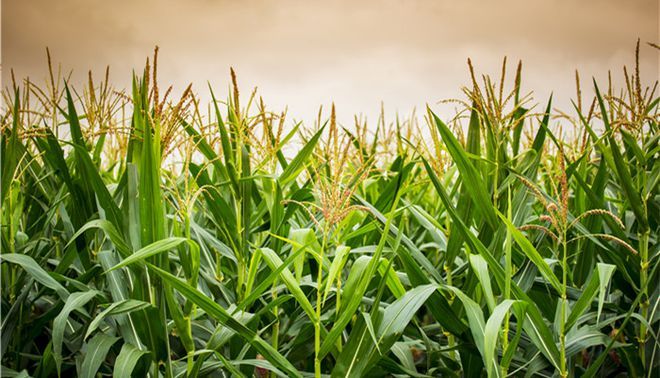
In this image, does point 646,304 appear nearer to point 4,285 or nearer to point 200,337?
point 200,337

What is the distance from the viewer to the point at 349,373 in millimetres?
1486

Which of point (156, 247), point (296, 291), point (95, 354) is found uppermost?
point (156, 247)

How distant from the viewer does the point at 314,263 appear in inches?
72.6

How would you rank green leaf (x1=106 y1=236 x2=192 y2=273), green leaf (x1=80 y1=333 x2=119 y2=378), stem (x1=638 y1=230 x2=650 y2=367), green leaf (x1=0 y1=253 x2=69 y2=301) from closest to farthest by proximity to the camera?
green leaf (x1=106 y1=236 x2=192 y2=273) < green leaf (x1=80 y1=333 x2=119 y2=378) < green leaf (x1=0 y1=253 x2=69 y2=301) < stem (x1=638 y1=230 x2=650 y2=367)

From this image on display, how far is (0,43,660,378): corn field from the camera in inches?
56.1

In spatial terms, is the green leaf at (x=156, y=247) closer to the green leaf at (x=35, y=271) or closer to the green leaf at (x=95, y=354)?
the green leaf at (x=95, y=354)

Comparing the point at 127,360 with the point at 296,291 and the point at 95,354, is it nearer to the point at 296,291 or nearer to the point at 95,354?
the point at 95,354

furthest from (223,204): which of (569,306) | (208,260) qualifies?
(569,306)

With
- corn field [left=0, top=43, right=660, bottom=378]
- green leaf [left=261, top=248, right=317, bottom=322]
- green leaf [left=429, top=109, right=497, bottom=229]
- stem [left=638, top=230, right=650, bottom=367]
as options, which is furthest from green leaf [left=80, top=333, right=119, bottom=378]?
stem [left=638, top=230, right=650, bottom=367]

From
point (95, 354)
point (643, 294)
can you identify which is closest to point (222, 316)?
point (95, 354)

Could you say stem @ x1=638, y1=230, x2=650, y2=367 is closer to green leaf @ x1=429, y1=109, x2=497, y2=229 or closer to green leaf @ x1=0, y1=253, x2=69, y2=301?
green leaf @ x1=429, y1=109, x2=497, y2=229

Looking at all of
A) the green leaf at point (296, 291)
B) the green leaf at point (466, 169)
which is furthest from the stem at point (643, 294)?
the green leaf at point (296, 291)

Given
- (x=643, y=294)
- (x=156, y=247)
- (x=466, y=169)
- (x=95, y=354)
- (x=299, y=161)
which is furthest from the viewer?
(x=299, y=161)

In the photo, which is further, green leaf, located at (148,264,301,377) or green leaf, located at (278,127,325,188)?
green leaf, located at (278,127,325,188)
